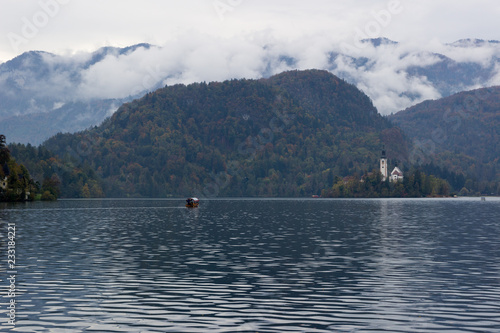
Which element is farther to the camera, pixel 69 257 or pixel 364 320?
pixel 69 257

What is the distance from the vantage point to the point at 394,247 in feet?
271

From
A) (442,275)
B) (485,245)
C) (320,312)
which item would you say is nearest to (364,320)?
(320,312)

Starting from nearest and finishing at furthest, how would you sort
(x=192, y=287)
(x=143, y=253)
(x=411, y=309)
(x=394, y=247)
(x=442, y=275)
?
(x=411, y=309) → (x=192, y=287) → (x=442, y=275) → (x=143, y=253) → (x=394, y=247)

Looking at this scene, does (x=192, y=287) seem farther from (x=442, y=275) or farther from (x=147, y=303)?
(x=442, y=275)

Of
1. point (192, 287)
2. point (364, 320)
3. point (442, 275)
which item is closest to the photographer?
point (364, 320)

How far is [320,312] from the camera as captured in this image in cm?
4109

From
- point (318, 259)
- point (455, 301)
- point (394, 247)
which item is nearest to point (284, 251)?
point (318, 259)

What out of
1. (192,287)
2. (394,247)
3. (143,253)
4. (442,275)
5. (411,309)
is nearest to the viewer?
(411,309)

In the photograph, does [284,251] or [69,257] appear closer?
[69,257]

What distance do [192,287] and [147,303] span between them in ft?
22.7

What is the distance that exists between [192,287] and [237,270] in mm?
10248

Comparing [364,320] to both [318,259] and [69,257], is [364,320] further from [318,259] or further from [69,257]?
[69,257]

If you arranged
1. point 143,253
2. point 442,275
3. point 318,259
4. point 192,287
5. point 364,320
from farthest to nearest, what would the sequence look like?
point 143,253, point 318,259, point 442,275, point 192,287, point 364,320

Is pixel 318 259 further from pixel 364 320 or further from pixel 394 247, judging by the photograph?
pixel 364 320
